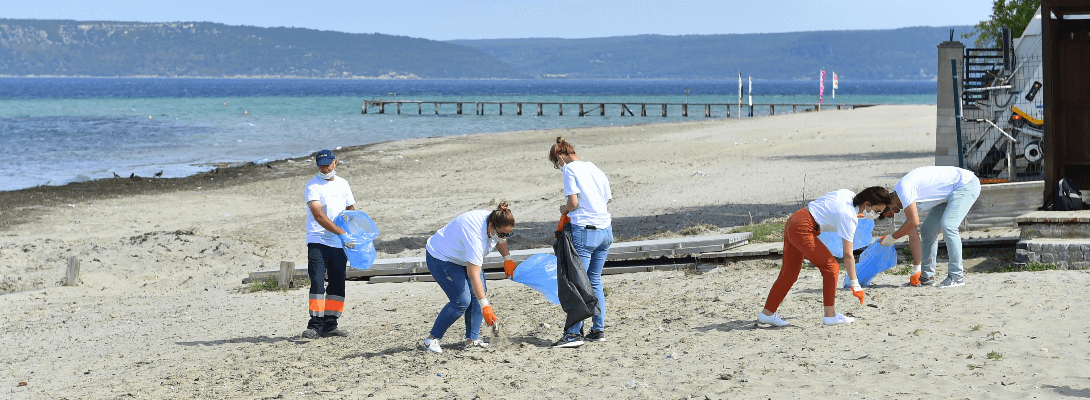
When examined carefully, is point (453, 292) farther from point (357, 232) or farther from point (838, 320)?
point (838, 320)

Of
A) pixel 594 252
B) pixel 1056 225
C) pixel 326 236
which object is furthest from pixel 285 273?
pixel 1056 225

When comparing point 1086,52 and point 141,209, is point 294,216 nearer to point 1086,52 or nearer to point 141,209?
point 141,209

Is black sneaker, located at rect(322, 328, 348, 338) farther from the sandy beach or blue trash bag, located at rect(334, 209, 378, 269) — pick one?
blue trash bag, located at rect(334, 209, 378, 269)

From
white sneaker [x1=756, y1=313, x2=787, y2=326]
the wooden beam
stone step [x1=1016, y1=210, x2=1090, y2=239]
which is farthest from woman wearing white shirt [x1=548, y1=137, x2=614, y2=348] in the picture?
stone step [x1=1016, y1=210, x2=1090, y2=239]

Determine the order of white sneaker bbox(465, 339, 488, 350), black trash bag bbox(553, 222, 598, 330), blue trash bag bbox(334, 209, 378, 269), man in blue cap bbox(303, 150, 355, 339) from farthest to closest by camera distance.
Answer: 1. blue trash bag bbox(334, 209, 378, 269)
2. man in blue cap bbox(303, 150, 355, 339)
3. white sneaker bbox(465, 339, 488, 350)
4. black trash bag bbox(553, 222, 598, 330)

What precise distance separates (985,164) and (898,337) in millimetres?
7650

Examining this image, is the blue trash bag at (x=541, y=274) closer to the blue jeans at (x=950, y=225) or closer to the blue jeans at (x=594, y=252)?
the blue jeans at (x=594, y=252)

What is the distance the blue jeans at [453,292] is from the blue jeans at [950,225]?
379 cm

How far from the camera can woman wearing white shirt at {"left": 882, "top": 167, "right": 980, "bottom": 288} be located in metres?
7.48

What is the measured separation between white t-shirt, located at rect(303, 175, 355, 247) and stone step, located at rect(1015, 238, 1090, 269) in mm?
5986

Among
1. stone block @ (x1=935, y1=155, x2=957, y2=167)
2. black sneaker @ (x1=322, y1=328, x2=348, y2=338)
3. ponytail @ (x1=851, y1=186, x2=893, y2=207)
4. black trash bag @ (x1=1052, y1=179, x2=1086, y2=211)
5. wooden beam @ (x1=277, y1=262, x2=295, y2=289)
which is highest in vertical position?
ponytail @ (x1=851, y1=186, x2=893, y2=207)

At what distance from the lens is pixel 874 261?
8.09 meters

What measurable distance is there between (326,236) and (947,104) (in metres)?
9.05

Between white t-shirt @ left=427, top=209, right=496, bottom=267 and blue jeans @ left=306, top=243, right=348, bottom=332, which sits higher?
white t-shirt @ left=427, top=209, right=496, bottom=267
